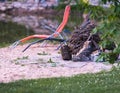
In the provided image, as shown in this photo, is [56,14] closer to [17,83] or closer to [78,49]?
[78,49]

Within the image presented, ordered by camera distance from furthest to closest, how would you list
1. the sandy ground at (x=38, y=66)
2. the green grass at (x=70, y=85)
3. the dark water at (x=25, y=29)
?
the dark water at (x=25, y=29) < the sandy ground at (x=38, y=66) < the green grass at (x=70, y=85)

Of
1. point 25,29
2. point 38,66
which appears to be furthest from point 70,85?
point 25,29

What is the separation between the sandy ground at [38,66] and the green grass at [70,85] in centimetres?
96

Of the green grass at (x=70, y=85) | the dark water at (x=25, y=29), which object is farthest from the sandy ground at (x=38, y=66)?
the dark water at (x=25, y=29)

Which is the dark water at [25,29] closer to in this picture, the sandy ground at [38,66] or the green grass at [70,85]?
the sandy ground at [38,66]

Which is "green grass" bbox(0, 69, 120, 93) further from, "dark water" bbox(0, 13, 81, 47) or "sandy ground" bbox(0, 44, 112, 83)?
"dark water" bbox(0, 13, 81, 47)

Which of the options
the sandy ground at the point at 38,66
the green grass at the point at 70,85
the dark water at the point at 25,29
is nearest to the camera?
the green grass at the point at 70,85

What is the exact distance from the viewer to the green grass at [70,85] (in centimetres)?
613

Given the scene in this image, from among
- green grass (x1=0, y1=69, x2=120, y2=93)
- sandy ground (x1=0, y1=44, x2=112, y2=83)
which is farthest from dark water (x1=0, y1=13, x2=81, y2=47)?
green grass (x1=0, y1=69, x2=120, y2=93)

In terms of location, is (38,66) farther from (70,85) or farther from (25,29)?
(25,29)

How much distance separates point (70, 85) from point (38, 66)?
281 cm

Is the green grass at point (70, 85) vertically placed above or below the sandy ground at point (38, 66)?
above

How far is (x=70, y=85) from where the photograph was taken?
259 inches

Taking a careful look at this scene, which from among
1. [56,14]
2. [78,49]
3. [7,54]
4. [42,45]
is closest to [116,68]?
[78,49]
